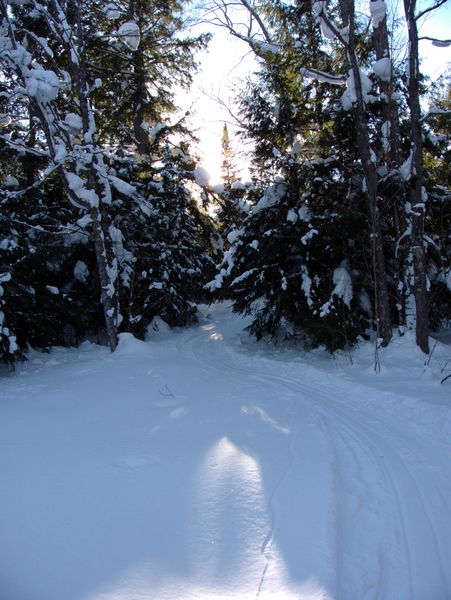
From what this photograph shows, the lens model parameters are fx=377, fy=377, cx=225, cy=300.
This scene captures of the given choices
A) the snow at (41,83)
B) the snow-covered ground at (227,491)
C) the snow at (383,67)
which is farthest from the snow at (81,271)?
the snow at (383,67)

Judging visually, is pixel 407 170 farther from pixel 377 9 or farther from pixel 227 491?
pixel 227 491

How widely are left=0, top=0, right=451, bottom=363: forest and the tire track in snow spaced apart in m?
2.54

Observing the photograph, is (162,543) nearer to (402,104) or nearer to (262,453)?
(262,453)

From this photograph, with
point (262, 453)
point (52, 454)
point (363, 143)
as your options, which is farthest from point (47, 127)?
point (262, 453)

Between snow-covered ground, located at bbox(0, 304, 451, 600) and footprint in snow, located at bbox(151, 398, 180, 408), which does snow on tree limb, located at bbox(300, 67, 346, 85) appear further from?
footprint in snow, located at bbox(151, 398, 180, 408)

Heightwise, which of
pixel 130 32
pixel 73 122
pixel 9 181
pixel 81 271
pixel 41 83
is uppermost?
pixel 130 32

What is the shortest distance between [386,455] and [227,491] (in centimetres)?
167

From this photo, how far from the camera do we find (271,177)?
31.2ft

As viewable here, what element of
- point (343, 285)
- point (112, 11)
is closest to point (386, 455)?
point (343, 285)

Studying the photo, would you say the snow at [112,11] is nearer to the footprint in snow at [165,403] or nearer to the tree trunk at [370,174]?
the tree trunk at [370,174]

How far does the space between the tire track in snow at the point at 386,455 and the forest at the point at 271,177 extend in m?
2.54

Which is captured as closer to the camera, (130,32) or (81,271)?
(130,32)

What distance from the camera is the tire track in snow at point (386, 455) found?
234 cm

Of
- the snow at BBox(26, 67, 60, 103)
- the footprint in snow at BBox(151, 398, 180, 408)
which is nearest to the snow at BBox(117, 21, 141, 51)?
the snow at BBox(26, 67, 60, 103)
